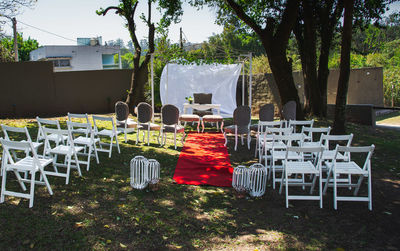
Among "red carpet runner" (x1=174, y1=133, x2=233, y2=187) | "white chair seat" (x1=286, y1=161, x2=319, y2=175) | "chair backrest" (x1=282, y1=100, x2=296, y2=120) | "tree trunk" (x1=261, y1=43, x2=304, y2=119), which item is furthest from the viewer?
"tree trunk" (x1=261, y1=43, x2=304, y2=119)

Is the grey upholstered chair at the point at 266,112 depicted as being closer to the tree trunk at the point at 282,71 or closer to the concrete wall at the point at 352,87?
the tree trunk at the point at 282,71

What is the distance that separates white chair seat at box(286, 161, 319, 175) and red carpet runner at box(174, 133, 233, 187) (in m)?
1.11

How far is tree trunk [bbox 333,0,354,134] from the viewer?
24.0 feet

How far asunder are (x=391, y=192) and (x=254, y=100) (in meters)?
10.3

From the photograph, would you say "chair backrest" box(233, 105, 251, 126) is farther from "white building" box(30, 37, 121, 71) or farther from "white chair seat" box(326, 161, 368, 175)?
"white building" box(30, 37, 121, 71)

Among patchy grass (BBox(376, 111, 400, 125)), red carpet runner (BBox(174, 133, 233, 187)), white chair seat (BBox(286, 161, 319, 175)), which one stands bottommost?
red carpet runner (BBox(174, 133, 233, 187))

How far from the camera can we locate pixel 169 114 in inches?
307

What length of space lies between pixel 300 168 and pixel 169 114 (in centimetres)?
404

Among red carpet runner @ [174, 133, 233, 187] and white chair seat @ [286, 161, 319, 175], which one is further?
red carpet runner @ [174, 133, 233, 187]

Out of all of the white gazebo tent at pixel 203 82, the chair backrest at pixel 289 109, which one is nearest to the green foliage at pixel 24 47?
the white gazebo tent at pixel 203 82

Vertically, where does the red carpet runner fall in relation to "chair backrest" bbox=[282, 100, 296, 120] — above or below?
below

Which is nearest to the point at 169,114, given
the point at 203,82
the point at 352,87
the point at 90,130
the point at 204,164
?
the point at 204,164

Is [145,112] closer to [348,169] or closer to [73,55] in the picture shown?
[348,169]

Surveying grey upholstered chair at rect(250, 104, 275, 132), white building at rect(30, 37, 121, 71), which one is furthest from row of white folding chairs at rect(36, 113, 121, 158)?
white building at rect(30, 37, 121, 71)
